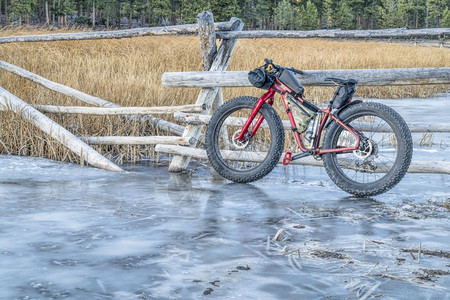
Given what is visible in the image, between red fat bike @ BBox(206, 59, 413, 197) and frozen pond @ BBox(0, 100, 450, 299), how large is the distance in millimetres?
192

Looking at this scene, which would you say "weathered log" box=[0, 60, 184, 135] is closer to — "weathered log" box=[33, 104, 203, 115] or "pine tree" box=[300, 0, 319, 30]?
"weathered log" box=[33, 104, 203, 115]

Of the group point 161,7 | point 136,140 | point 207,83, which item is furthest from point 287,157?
point 161,7

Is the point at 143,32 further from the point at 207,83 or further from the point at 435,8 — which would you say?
the point at 435,8

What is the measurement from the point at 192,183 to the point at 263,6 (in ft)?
300

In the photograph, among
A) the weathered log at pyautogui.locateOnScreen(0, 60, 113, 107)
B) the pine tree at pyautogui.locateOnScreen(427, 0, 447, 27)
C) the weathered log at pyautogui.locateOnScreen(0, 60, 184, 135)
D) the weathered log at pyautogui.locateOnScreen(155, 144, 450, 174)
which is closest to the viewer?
the weathered log at pyautogui.locateOnScreen(155, 144, 450, 174)

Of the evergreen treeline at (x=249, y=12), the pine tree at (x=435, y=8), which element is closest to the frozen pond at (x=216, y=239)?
the evergreen treeline at (x=249, y=12)

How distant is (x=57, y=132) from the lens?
745cm

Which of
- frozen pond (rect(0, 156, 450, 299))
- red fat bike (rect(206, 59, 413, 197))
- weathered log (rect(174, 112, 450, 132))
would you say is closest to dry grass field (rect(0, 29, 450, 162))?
weathered log (rect(174, 112, 450, 132))

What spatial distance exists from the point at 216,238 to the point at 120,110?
354 centimetres

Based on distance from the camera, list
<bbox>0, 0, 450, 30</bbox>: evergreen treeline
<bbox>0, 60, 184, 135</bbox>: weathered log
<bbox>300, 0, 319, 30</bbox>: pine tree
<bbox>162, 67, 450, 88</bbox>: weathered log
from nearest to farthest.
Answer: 1. <bbox>162, 67, 450, 88</bbox>: weathered log
2. <bbox>0, 60, 184, 135</bbox>: weathered log
3. <bbox>0, 0, 450, 30</bbox>: evergreen treeline
4. <bbox>300, 0, 319, 30</bbox>: pine tree

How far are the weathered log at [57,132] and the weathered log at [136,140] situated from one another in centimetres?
35

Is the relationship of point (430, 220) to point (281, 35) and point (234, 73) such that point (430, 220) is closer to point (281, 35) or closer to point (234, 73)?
point (234, 73)

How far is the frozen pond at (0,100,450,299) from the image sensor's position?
137 inches

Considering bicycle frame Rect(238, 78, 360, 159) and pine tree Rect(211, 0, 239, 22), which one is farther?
pine tree Rect(211, 0, 239, 22)
